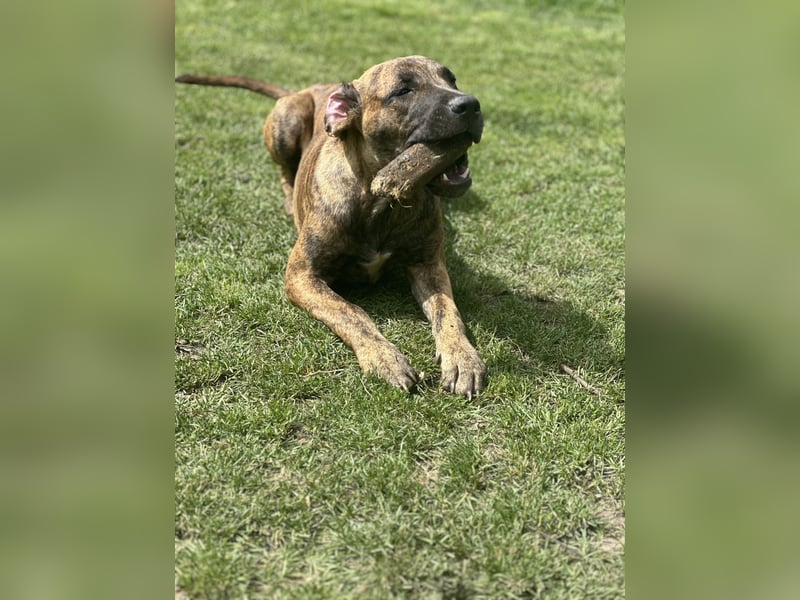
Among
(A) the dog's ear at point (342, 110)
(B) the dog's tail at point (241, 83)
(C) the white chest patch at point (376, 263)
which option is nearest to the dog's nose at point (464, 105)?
(A) the dog's ear at point (342, 110)

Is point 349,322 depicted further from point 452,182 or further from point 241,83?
point 241,83

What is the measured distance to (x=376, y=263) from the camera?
12.7ft

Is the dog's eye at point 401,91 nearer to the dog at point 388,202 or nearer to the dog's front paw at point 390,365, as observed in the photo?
the dog at point 388,202

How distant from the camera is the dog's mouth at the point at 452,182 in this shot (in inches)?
136

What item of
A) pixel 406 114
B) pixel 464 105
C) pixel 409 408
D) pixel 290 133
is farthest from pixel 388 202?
pixel 290 133

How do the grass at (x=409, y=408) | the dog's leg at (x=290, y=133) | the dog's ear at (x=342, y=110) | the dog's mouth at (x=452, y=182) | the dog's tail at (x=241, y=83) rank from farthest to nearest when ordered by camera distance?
the dog's tail at (x=241, y=83), the dog's leg at (x=290, y=133), the dog's ear at (x=342, y=110), the dog's mouth at (x=452, y=182), the grass at (x=409, y=408)

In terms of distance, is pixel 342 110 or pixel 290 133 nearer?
pixel 342 110

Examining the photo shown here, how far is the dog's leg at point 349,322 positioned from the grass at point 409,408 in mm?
73

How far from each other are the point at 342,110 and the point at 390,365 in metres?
1.42
